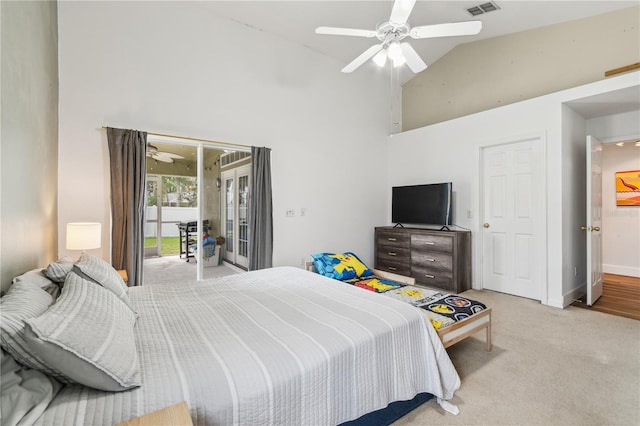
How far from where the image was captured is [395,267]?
16.0 feet

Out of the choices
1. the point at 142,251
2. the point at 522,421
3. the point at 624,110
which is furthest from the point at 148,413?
the point at 624,110

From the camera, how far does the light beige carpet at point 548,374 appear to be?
169cm

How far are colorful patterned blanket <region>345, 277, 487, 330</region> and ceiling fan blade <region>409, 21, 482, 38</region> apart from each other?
2.17 meters

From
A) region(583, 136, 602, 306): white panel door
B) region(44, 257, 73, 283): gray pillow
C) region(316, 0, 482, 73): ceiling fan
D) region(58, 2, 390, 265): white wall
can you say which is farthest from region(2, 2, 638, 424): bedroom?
region(316, 0, 482, 73): ceiling fan

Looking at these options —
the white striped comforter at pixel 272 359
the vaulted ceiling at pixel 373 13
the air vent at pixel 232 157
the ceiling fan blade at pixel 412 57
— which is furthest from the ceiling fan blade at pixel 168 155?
the ceiling fan blade at pixel 412 57

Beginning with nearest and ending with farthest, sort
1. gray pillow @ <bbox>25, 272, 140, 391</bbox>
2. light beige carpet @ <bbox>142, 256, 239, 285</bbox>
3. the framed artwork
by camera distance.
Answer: gray pillow @ <bbox>25, 272, 140, 391</bbox> → light beige carpet @ <bbox>142, 256, 239, 285</bbox> → the framed artwork

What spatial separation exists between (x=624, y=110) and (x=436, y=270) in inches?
125

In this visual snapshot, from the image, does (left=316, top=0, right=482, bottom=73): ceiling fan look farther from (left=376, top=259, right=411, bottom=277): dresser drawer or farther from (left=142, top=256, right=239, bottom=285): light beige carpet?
(left=142, top=256, right=239, bottom=285): light beige carpet

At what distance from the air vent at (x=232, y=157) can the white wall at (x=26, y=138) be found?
179cm

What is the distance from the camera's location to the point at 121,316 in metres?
1.28

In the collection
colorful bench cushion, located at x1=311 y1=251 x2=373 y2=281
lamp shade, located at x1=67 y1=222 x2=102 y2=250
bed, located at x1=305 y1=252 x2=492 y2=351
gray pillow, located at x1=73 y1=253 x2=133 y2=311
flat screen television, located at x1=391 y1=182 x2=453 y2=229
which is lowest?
bed, located at x1=305 y1=252 x2=492 y2=351

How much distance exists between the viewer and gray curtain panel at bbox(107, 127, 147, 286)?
118 inches

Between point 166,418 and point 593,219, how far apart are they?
188 inches

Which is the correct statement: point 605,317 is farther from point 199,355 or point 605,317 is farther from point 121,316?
point 121,316
